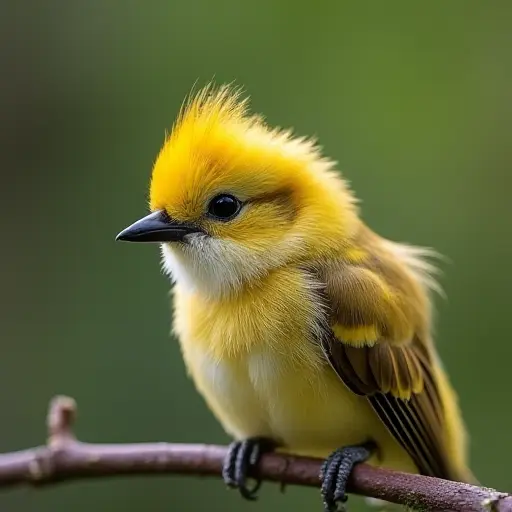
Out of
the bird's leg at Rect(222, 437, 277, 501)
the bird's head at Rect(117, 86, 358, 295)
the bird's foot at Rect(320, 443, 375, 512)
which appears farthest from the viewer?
the bird's leg at Rect(222, 437, 277, 501)

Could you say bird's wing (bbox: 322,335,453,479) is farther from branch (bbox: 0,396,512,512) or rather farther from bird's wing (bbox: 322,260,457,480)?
branch (bbox: 0,396,512,512)

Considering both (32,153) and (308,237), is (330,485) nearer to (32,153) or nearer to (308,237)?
(308,237)

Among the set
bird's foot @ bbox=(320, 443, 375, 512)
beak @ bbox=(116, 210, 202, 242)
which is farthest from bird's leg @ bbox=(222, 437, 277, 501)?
beak @ bbox=(116, 210, 202, 242)

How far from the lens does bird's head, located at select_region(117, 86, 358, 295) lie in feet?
8.77

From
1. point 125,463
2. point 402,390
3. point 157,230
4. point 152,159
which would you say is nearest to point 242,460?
point 125,463

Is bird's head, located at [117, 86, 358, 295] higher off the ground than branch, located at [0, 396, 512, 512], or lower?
higher

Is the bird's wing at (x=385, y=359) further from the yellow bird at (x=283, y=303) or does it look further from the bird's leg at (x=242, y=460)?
the bird's leg at (x=242, y=460)

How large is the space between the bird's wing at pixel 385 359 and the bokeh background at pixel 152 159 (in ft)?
5.49

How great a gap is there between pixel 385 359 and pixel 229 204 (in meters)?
0.69

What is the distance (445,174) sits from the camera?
4922 millimetres

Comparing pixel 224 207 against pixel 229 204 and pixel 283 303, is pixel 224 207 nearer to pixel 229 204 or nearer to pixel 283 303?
pixel 229 204

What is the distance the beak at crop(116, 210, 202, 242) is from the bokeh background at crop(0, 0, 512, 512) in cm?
172

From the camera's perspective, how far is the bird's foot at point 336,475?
2.54 m

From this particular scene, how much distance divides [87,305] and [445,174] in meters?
2.13
